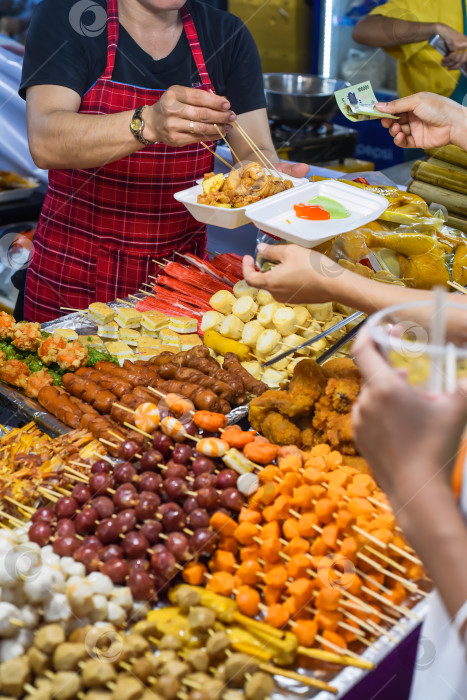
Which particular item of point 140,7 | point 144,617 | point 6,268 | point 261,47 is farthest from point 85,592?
point 261,47

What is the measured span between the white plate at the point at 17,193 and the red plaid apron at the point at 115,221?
1.66 metres

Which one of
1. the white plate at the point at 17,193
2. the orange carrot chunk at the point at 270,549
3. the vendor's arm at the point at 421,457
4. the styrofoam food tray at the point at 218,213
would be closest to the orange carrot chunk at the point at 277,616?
the orange carrot chunk at the point at 270,549

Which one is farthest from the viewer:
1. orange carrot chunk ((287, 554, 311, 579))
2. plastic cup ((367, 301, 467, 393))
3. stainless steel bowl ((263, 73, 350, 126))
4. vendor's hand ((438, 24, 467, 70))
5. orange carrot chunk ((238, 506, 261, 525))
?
stainless steel bowl ((263, 73, 350, 126))

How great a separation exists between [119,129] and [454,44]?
346 cm

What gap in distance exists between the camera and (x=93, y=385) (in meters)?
2.33

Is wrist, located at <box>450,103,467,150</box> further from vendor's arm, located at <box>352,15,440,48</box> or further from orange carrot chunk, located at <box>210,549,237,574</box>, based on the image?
vendor's arm, located at <box>352,15,440,48</box>

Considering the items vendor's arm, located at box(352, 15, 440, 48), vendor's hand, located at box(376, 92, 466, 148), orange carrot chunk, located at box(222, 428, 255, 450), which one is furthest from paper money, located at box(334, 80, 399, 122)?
vendor's arm, located at box(352, 15, 440, 48)

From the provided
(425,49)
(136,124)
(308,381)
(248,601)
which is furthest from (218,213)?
(425,49)

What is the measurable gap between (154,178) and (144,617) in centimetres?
211

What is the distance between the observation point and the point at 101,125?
2654mm

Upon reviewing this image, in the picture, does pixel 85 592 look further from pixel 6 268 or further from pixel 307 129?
pixel 307 129

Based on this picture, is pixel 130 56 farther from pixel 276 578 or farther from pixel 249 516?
pixel 276 578

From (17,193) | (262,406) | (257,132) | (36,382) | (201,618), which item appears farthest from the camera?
(17,193)

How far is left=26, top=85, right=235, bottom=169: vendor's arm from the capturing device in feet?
8.11
